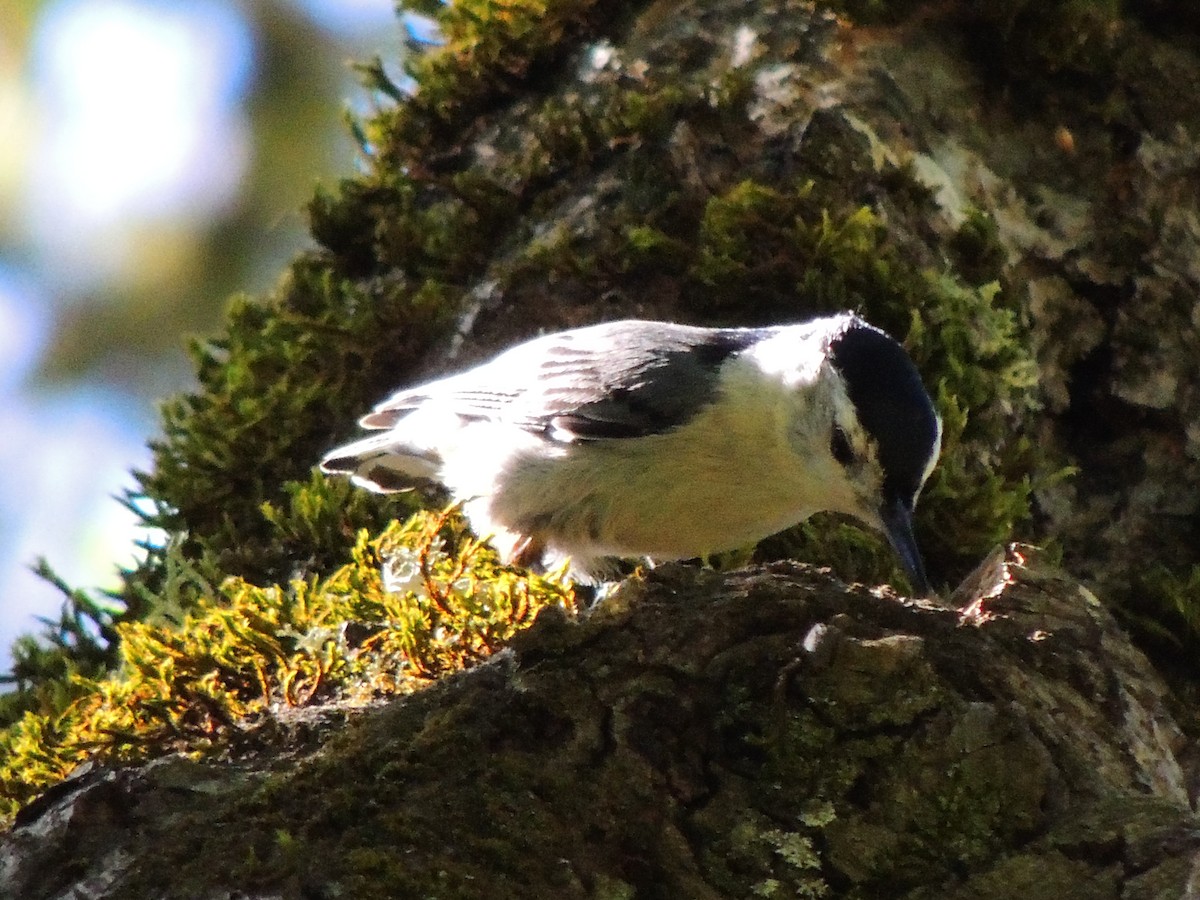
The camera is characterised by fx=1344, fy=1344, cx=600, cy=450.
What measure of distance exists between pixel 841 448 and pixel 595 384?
656 mm

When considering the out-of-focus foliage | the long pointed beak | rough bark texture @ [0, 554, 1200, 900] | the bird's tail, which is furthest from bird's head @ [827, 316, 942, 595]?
the bird's tail

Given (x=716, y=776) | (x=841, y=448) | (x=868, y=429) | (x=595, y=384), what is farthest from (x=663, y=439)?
(x=716, y=776)

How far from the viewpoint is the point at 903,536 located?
2.82m

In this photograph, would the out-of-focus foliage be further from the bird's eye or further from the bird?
the bird's eye

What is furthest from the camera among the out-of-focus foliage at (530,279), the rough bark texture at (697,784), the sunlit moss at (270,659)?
the out-of-focus foliage at (530,279)

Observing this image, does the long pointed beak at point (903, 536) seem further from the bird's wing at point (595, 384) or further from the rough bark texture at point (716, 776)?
the bird's wing at point (595, 384)

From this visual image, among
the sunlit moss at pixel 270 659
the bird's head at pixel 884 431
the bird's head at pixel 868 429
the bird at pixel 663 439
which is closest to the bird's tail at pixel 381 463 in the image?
the bird at pixel 663 439

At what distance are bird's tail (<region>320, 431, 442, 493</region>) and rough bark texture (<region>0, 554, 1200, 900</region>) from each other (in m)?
1.32

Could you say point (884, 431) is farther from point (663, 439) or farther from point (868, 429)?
point (663, 439)

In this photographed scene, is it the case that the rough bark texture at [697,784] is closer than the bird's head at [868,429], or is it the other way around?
the rough bark texture at [697,784]

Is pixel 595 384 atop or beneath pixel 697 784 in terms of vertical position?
atop

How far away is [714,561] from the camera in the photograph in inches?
133

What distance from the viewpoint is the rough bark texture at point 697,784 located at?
1760mm

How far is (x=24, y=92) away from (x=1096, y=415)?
3.80 metres
